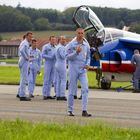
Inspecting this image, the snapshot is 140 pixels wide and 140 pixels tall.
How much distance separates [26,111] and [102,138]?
5.01m

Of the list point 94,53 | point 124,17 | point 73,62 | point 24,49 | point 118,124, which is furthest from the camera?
point 124,17

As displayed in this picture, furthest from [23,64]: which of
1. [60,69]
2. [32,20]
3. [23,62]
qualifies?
[32,20]

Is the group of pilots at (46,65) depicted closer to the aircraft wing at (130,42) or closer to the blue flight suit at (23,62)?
the blue flight suit at (23,62)

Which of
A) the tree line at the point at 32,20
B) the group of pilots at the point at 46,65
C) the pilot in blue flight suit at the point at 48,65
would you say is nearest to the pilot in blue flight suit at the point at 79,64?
the group of pilots at the point at 46,65

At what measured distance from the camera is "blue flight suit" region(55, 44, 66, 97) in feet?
58.4

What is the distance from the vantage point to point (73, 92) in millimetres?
13227

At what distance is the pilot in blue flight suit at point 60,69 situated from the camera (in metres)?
17.8

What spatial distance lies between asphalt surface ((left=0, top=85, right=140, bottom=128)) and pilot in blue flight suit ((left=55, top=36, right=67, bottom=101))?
0.54m

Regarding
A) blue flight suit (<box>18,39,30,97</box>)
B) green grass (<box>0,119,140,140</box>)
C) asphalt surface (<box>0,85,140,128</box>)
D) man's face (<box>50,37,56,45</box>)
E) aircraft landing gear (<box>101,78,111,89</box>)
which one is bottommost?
aircraft landing gear (<box>101,78,111,89</box>)

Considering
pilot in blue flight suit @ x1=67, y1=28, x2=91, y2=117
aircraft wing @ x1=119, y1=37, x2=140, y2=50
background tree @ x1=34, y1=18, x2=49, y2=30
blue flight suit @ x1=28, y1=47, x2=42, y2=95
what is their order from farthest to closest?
background tree @ x1=34, y1=18, x2=49, y2=30 → aircraft wing @ x1=119, y1=37, x2=140, y2=50 → blue flight suit @ x1=28, y1=47, x2=42, y2=95 → pilot in blue flight suit @ x1=67, y1=28, x2=91, y2=117

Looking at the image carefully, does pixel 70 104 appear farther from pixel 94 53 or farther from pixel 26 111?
pixel 94 53

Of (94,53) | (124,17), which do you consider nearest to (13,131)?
(94,53)

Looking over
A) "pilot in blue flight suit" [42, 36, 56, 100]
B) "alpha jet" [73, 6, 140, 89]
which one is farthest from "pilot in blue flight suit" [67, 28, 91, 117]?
"alpha jet" [73, 6, 140, 89]

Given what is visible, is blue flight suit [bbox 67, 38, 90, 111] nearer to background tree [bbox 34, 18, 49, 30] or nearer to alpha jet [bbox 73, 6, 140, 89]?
alpha jet [bbox 73, 6, 140, 89]
